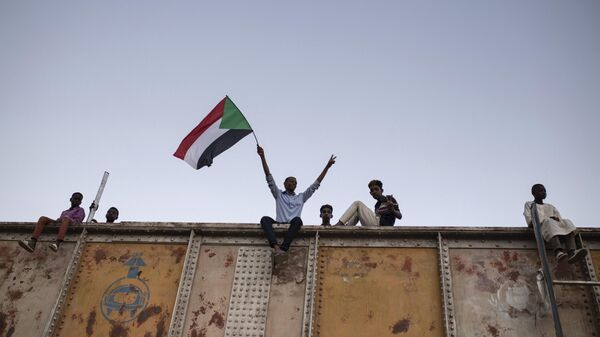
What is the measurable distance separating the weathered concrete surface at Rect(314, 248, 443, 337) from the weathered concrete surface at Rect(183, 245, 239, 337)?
1.56 metres

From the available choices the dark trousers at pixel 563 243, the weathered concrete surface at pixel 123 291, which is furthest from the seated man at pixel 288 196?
the dark trousers at pixel 563 243

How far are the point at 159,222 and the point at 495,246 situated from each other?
5.86 metres

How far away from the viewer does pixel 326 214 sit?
9.52m

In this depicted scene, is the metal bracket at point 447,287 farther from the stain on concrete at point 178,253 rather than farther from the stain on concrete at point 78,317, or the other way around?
the stain on concrete at point 78,317

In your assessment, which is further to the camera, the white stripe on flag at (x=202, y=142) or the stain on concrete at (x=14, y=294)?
the white stripe on flag at (x=202, y=142)

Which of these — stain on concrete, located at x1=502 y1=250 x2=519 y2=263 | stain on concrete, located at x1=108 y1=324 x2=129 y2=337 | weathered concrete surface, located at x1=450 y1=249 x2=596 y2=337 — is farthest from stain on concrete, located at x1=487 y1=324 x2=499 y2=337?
stain on concrete, located at x1=108 y1=324 x2=129 y2=337

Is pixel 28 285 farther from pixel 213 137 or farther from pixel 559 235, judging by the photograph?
pixel 559 235

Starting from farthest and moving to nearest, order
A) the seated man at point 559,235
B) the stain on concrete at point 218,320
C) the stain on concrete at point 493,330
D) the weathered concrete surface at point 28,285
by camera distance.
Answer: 1. the weathered concrete surface at point 28,285
2. the stain on concrete at point 218,320
3. the seated man at point 559,235
4. the stain on concrete at point 493,330

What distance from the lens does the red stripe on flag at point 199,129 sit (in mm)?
10508

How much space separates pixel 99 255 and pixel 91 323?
1.27 m

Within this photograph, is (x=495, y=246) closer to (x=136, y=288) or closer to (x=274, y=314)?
(x=274, y=314)

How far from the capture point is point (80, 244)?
8.87 metres

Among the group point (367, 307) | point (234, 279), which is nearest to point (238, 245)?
point (234, 279)

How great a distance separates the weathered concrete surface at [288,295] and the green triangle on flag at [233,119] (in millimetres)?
3346
